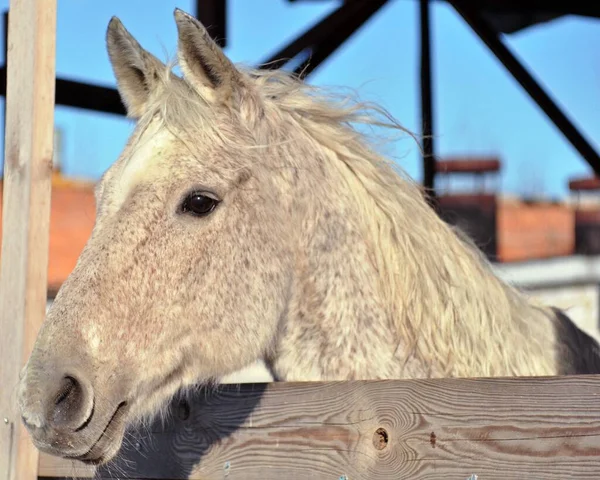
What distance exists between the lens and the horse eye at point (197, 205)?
2.24 metres

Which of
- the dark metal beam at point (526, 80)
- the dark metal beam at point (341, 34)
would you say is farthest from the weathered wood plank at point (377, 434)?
the dark metal beam at point (526, 80)

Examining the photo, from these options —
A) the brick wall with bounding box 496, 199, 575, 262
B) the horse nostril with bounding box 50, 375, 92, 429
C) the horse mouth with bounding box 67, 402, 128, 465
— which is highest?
the brick wall with bounding box 496, 199, 575, 262

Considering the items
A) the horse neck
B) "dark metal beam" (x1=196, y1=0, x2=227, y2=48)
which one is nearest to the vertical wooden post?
the horse neck

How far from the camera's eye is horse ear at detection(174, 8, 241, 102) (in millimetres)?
2209

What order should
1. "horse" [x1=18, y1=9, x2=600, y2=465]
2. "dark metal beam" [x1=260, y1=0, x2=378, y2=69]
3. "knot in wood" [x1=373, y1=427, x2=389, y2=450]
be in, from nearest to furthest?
"knot in wood" [x1=373, y1=427, x2=389, y2=450] → "horse" [x1=18, y1=9, x2=600, y2=465] → "dark metal beam" [x1=260, y1=0, x2=378, y2=69]

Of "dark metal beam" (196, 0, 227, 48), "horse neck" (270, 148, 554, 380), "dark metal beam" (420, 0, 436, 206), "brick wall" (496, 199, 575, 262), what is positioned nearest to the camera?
"horse neck" (270, 148, 554, 380)

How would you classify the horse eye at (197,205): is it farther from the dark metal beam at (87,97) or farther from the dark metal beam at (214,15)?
the dark metal beam at (87,97)

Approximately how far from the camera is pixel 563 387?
1.60 meters

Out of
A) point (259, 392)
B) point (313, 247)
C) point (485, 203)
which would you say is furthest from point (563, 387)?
point (485, 203)

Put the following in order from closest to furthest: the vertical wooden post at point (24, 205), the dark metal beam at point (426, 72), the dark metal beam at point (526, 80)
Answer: the vertical wooden post at point (24, 205) < the dark metal beam at point (526, 80) < the dark metal beam at point (426, 72)

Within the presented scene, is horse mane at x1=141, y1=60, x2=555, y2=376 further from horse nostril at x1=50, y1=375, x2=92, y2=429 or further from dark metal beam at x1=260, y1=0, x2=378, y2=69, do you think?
dark metal beam at x1=260, y1=0, x2=378, y2=69

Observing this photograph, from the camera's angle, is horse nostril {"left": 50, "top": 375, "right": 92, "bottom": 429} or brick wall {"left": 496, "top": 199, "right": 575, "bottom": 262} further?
brick wall {"left": 496, "top": 199, "right": 575, "bottom": 262}

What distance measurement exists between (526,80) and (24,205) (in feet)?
A: 13.1

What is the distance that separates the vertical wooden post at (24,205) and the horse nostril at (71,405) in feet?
1.14
